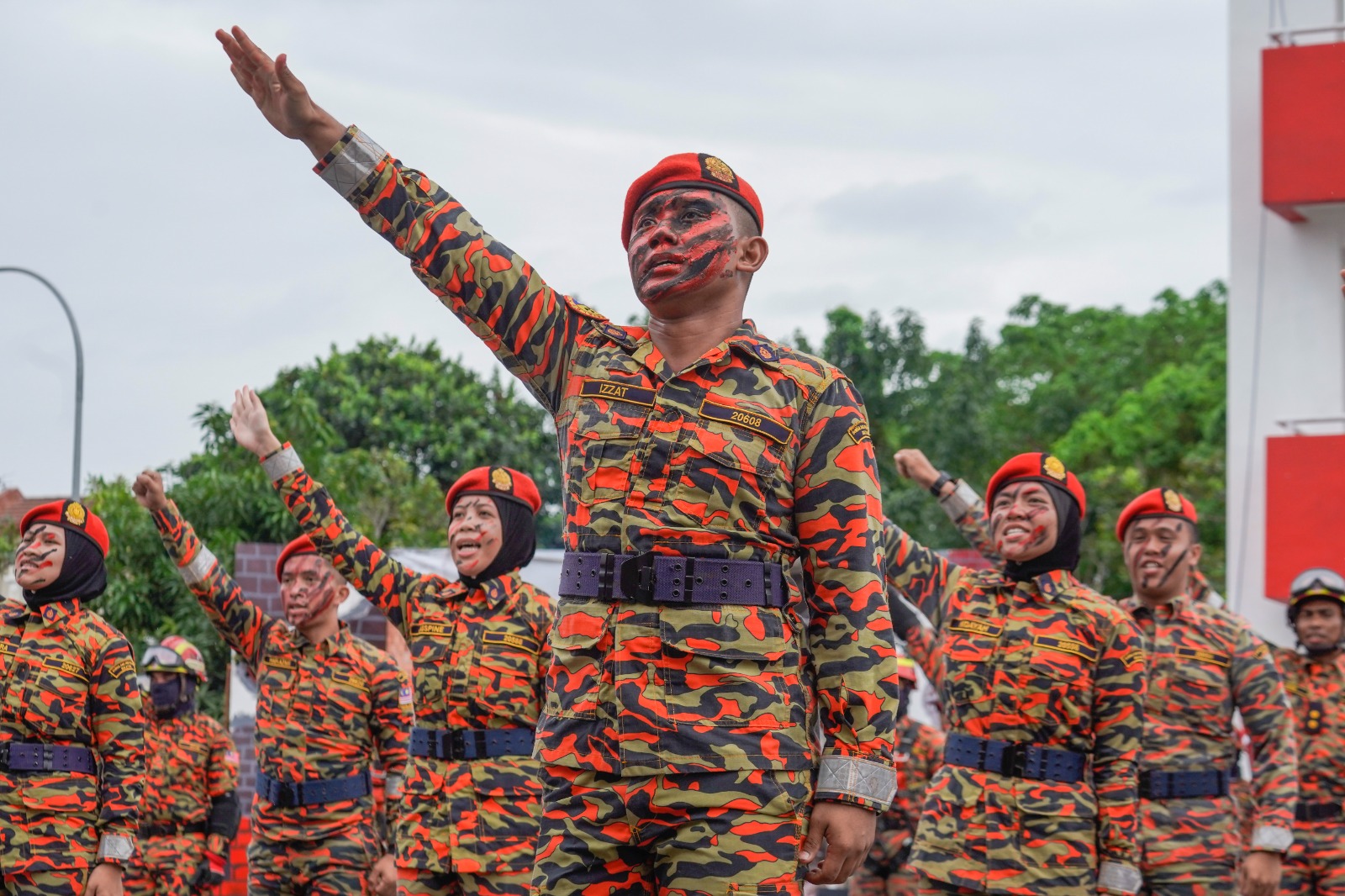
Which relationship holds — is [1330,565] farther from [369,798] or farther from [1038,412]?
[1038,412]

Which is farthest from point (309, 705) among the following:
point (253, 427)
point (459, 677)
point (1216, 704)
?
point (1216, 704)

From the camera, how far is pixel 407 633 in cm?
809

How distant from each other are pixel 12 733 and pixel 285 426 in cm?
1278

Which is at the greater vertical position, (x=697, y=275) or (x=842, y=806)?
(x=697, y=275)

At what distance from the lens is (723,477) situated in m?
4.13

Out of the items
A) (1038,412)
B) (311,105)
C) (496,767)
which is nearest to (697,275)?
(311,105)

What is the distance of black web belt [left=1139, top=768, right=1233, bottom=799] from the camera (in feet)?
28.8

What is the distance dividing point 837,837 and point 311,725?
17.3ft

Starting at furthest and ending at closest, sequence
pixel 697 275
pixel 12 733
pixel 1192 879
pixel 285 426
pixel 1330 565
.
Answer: pixel 285 426
pixel 1330 565
pixel 1192 879
pixel 12 733
pixel 697 275

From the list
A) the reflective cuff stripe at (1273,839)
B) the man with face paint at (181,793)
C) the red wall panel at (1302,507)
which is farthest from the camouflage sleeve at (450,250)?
the red wall panel at (1302,507)

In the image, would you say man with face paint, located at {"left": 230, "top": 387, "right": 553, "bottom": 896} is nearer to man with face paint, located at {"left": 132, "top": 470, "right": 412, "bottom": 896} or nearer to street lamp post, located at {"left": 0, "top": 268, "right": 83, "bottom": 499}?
man with face paint, located at {"left": 132, "top": 470, "right": 412, "bottom": 896}

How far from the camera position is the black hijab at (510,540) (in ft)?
26.5

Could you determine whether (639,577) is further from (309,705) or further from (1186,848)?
(1186,848)

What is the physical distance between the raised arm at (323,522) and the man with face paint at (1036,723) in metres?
2.63
